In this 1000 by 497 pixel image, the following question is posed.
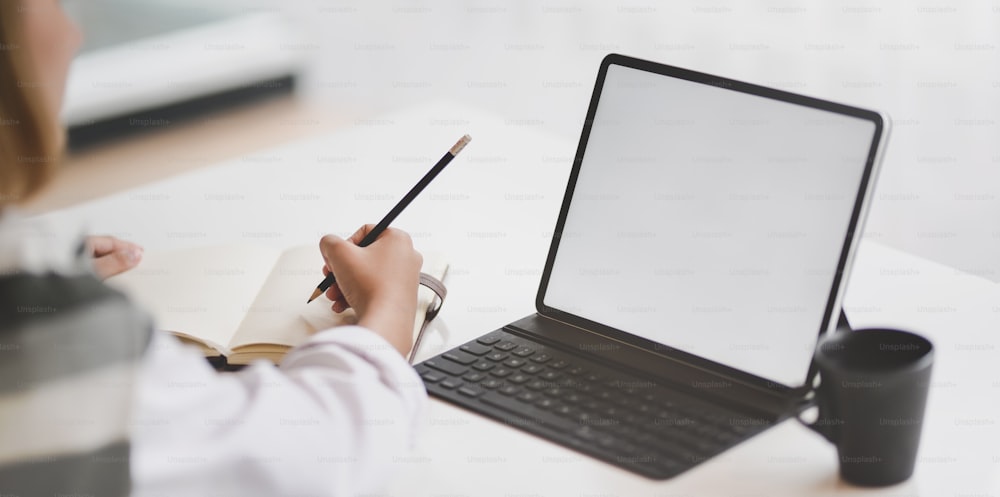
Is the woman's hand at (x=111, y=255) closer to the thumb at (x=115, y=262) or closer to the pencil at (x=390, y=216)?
the thumb at (x=115, y=262)

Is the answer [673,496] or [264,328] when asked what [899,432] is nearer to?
[673,496]

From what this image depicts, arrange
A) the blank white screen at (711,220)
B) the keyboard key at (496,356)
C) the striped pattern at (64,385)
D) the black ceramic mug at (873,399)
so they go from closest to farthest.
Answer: the striped pattern at (64,385), the black ceramic mug at (873,399), the blank white screen at (711,220), the keyboard key at (496,356)

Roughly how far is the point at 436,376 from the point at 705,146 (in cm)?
35

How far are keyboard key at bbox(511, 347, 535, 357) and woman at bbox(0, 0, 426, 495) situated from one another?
0.58 feet

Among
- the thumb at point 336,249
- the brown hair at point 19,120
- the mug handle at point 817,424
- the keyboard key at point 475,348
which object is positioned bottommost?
Answer: the keyboard key at point 475,348

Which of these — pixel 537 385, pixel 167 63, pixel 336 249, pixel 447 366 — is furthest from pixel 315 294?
pixel 167 63

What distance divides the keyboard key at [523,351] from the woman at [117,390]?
0.58ft

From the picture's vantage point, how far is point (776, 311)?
984 mm

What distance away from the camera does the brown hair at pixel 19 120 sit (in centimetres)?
74

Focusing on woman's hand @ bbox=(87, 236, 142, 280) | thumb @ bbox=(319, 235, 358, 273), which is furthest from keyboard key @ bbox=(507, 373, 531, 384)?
woman's hand @ bbox=(87, 236, 142, 280)

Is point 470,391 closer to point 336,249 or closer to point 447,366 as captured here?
point 447,366

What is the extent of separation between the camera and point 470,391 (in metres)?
1.01

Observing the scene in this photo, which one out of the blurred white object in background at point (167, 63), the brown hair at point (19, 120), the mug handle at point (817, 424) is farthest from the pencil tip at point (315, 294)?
the blurred white object in background at point (167, 63)

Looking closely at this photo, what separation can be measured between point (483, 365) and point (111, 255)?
51 centimetres
